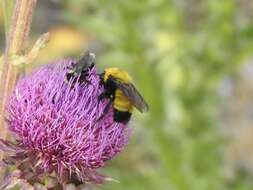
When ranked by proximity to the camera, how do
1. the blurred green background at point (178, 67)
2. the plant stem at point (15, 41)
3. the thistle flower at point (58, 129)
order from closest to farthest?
the plant stem at point (15, 41)
the thistle flower at point (58, 129)
the blurred green background at point (178, 67)

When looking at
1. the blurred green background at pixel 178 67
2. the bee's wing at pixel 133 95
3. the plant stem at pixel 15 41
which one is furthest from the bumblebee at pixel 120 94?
the blurred green background at pixel 178 67

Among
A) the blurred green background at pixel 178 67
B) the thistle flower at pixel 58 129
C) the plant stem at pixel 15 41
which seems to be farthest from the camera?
the blurred green background at pixel 178 67

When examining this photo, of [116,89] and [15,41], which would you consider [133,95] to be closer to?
[116,89]

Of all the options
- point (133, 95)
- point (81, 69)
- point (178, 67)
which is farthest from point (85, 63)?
point (178, 67)

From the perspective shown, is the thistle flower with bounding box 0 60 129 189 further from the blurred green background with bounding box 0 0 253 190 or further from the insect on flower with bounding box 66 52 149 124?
the blurred green background with bounding box 0 0 253 190

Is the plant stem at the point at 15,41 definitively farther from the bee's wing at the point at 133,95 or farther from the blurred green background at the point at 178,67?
the blurred green background at the point at 178,67

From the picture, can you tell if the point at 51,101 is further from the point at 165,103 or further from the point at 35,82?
the point at 165,103

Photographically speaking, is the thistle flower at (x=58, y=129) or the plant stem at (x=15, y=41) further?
the thistle flower at (x=58, y=129)
